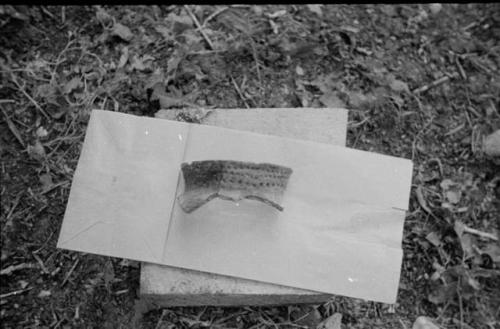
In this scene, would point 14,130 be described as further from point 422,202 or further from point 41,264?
point 422,202

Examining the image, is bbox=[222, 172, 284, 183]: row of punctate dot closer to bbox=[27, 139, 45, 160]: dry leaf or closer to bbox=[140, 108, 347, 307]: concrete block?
bbox=[140, 108, 347, 307]: concrete block

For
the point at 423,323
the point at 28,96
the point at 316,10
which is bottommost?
the point at 423,323

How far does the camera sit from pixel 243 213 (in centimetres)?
147

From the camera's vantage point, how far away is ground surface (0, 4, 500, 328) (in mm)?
1639

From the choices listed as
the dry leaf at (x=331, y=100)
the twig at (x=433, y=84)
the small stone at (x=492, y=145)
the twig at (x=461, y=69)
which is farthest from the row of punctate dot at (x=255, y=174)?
the twig at (x=461, y=69)

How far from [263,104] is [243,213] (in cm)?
63

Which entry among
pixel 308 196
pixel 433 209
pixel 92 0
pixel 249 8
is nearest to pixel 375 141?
pixel 433 209

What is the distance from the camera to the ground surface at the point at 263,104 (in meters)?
1.64

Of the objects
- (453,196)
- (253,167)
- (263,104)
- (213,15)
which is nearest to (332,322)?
(253,167)

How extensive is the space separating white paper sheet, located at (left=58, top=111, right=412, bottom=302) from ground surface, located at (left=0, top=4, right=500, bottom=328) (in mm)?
271

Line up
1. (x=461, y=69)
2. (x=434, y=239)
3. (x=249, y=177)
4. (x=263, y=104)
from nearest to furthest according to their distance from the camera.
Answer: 1. (x=249, y=177)
2. (x=434, y=239)
3. (x=263, y=104)
4. (x=461, y=69)

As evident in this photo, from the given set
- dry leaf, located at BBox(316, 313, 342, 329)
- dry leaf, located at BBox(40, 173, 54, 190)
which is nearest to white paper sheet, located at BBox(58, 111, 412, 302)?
dry leaf, located at BBox(316, 313, 342, 329)

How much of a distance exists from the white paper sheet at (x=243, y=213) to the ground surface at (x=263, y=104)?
0.27m

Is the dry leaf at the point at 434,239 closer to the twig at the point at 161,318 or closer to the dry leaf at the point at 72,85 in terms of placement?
the twig at the point at 161,318
